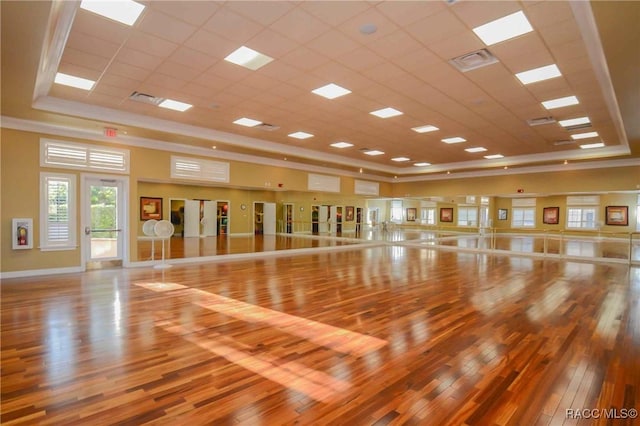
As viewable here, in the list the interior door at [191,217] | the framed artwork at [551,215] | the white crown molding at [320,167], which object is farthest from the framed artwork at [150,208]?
the framed artwork at [551,215]

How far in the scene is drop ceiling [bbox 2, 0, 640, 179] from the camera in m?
3.62

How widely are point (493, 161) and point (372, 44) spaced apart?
1002 cm

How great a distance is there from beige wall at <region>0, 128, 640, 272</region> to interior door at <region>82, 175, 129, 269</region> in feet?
0.71

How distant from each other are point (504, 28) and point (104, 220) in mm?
8787

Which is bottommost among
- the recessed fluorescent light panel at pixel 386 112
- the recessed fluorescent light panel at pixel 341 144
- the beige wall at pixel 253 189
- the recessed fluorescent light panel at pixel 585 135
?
the beige wall at pixel 253 189

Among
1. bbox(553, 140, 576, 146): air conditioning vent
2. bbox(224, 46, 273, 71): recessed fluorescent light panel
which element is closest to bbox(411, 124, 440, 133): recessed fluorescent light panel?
bbox(553, 140, 576, 146): air conditioning vent

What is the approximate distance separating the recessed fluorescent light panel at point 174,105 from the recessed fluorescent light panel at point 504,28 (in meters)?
5.30

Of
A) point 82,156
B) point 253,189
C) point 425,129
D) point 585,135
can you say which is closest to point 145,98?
point 82,156

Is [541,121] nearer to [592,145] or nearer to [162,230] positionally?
[592,145]

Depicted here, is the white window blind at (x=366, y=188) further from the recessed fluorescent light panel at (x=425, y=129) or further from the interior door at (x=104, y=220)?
the interior door at (x=104, y=220)

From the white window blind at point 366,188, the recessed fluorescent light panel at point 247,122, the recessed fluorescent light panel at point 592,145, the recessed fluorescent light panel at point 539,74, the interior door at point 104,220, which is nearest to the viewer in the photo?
the recessed fluorescent light panel at point 539,74

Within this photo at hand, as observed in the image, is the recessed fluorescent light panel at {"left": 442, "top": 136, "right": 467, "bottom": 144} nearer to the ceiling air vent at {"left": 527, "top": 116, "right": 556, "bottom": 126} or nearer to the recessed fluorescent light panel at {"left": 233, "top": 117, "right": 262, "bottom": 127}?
the ceiling air vent at {"left": 527, "top": 116, "right": 556, "bottom": 126}

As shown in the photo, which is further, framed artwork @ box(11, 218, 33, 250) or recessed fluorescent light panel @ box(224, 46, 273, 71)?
framed artwork @ box(11, 218, 33, 250)

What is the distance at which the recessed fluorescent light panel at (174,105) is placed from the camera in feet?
21.6
